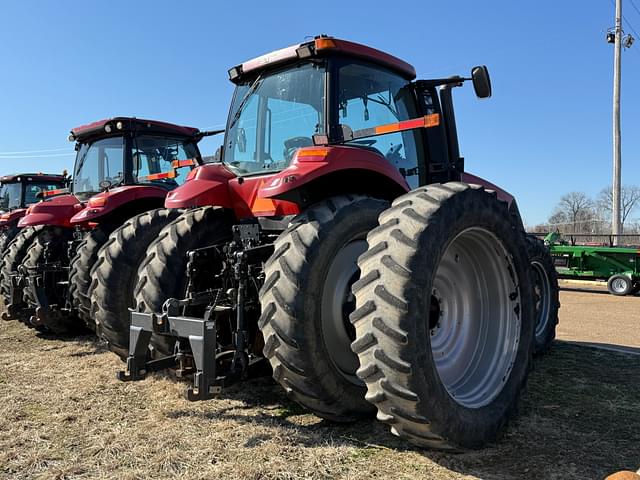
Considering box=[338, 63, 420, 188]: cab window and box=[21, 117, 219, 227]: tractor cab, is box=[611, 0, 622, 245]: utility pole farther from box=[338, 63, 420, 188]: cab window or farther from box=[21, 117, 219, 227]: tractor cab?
box=[338, 63, 420, 188]: cab window

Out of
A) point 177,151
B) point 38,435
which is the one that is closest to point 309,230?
point 38,435

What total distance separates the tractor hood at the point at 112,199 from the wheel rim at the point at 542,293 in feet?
15.4

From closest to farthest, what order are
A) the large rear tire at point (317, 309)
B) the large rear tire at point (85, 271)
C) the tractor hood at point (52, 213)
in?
the large rear tire at point (317, 309), the large rear tire at point (85, 271), the tractor hood at point (52, 213)

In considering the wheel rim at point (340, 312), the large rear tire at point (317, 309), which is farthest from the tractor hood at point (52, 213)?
the wheel rim at point (340, 312)

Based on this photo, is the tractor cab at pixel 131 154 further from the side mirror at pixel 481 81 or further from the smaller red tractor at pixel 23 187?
the smaller red tractor at pixel 23 187

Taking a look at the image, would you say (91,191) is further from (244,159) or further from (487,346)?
(487,346)

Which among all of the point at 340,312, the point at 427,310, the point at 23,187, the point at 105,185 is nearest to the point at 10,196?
the point at 23,187

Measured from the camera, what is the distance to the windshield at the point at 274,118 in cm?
404

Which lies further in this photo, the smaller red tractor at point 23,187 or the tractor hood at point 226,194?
the smaller red tractor at point 23,187

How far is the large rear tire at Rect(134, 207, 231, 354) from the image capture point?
4082 mm

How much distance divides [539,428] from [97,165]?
265 inches

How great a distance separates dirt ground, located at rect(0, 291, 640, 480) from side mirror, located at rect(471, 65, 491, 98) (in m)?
2.49

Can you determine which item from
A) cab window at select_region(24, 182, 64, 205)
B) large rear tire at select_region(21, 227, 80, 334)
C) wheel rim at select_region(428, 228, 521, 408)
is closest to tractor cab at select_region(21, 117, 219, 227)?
large rear tire at select_region(21, 227, 80, 334)

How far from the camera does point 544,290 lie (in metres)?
6.11
